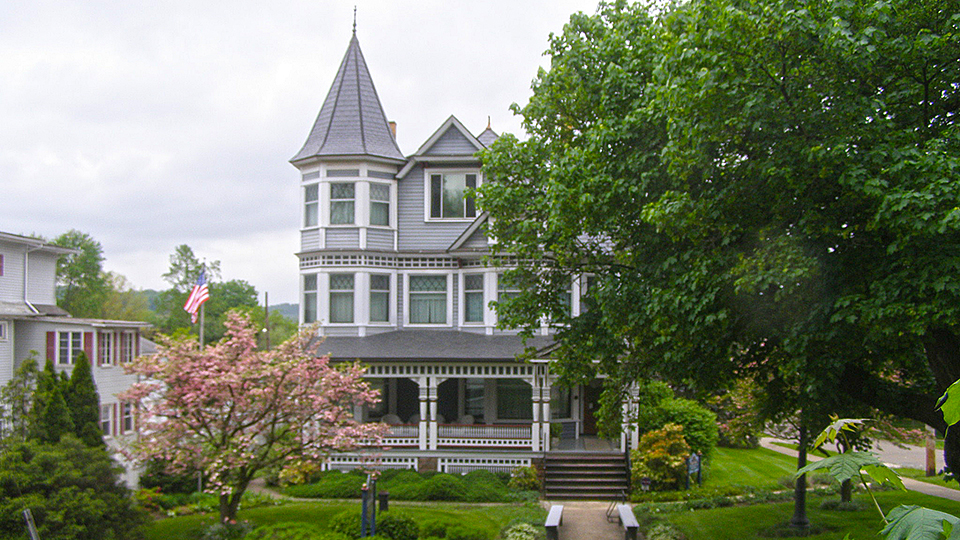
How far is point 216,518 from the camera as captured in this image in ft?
62.0

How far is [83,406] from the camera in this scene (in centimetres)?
1959

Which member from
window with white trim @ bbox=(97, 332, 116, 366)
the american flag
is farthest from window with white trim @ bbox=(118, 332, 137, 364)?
the american flag

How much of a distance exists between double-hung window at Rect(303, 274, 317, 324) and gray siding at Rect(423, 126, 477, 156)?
6.18m

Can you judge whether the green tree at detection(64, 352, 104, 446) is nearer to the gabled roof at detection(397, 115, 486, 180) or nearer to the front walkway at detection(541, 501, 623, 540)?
the front walkway at detection(541, 501, 623, 540)

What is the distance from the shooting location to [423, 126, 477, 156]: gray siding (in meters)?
27.2

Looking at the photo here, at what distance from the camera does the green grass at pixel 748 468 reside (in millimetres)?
24175

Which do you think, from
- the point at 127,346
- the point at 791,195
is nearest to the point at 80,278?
the point at 127,346

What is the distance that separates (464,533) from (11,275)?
58.2ft

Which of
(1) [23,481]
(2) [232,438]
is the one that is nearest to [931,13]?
(2) [232,438]

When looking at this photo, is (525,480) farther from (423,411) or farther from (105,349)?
(105,349)

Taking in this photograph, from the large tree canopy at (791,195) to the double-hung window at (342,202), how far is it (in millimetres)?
13676

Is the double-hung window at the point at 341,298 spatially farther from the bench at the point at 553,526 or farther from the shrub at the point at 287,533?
the bench at the point at 553,526

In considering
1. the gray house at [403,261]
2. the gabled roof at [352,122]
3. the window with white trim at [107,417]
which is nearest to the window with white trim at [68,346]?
the window with white trim at [107,417]

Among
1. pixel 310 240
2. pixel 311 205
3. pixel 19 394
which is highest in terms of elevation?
pixel 311 205
